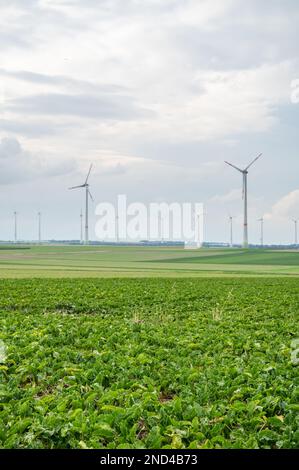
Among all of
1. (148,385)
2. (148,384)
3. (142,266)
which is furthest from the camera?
(142,266)

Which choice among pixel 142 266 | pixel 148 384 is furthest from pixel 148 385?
pixel 142 266

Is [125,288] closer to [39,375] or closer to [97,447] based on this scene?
[39,375]

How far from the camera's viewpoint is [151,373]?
11.6 m

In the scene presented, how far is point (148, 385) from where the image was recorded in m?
10.5

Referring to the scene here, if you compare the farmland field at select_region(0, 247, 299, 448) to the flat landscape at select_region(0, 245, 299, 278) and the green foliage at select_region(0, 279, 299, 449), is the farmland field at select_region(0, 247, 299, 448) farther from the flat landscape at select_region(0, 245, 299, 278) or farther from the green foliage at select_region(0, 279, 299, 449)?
the flat landscape at select_region(0, 245, 299, 278)

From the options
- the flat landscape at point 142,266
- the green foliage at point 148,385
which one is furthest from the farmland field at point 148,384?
the flat landscape at point 142,266

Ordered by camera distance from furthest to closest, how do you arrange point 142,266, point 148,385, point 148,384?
point 142,266 < point 148,384 < point 148,385

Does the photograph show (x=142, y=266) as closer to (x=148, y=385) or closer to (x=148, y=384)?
(x=148, y=384)

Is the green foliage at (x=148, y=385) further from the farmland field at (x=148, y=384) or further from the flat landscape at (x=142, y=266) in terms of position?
the flat landscape at (x=142, y=266)

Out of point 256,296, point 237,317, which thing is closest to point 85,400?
point 237,317

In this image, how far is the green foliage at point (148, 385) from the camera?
8391mm

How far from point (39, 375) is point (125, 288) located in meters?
23.3
